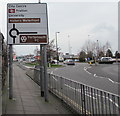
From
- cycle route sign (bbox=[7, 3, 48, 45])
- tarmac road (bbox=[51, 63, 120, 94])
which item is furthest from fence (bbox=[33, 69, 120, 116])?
tarmac road (bbox=[51, 63, 120, 94])

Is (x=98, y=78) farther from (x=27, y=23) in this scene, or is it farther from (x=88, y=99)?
(x=88, y=99)

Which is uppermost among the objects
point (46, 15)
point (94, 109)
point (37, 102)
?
point (46, 15)

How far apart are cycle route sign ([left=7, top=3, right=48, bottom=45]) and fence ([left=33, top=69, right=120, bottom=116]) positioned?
212 cm

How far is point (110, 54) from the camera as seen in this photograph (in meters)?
93.4

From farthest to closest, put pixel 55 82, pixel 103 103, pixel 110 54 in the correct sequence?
pixel 110 54 < pixel 55 82 < pixel 103 103

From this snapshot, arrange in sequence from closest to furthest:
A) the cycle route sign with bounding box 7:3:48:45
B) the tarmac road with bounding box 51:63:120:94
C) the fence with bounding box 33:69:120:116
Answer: the fence with bounding box 33:69:120:116
the cycle route sign with bounding box 7:3:48:45
the tarmac road with bounding box 51:63:120:94

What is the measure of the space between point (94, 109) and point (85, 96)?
0.53 m

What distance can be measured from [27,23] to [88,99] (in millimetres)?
4243

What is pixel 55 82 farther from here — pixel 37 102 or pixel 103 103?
pixel 103 103

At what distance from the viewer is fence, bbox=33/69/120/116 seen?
13.1ft

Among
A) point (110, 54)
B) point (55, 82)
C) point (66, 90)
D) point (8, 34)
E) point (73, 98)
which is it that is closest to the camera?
point (73, 98)

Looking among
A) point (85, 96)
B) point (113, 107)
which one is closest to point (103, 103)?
point (113, 107)

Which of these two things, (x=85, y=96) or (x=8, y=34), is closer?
(x=85, y=96)

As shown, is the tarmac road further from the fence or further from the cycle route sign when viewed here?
the cycle route sign
